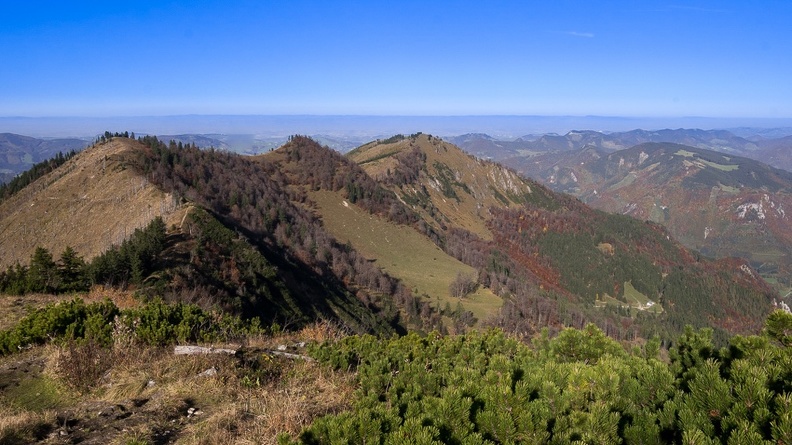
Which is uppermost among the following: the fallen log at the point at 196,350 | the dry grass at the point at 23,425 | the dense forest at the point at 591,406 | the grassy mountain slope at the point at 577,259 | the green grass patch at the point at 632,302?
the dense forest at the point at 591,406

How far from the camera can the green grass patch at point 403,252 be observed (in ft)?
278

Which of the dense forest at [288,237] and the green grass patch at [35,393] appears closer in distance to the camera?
the green grass patch at [35,393]

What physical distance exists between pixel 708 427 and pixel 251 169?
107 metres

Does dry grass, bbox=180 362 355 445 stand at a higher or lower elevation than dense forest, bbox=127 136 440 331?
higher

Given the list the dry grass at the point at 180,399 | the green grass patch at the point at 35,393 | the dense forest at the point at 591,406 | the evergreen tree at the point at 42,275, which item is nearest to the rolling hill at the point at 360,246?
the evergreen tree at the point at 42,275

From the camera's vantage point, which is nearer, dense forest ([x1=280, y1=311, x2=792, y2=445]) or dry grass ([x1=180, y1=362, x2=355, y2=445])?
dense forest ([x1=280, y1=311, x2=792, y2=445])

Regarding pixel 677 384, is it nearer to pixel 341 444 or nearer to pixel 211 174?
pixel 341 444

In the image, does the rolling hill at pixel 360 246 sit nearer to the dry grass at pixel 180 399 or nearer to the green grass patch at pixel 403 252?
the green grass patch at pixel 403 252

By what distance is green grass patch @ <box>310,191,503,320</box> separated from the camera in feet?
278

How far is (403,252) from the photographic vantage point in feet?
332

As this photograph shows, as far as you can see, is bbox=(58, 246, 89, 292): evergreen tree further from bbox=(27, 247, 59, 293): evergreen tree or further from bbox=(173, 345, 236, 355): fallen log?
bbox=(173, 345, 236, 355): fallen log

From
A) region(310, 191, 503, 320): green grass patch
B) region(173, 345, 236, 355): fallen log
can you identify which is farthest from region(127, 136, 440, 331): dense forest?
region(173, 345, 236, 355): fallen log

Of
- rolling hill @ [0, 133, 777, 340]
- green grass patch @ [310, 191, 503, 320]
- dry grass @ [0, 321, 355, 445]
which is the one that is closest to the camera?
dry grass @ [0, 321, 355, 445]

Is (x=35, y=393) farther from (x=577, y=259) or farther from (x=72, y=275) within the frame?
(x=577, y=259)
